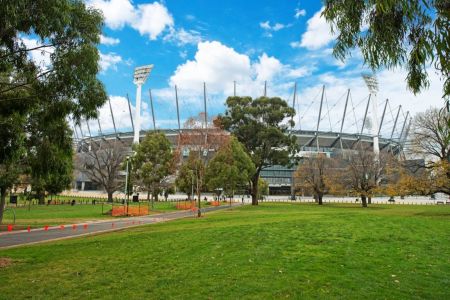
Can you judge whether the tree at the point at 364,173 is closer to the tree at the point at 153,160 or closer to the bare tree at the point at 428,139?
the bare tree at the point at 428,139

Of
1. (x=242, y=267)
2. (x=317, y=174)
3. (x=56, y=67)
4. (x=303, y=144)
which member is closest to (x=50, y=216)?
(x=56, y=67)

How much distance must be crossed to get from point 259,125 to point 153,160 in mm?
15202

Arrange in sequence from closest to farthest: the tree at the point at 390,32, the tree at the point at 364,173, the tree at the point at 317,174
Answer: the tree at the point at 390,32 → the tree at the point at 364,173 → the tree at the point at 317,174

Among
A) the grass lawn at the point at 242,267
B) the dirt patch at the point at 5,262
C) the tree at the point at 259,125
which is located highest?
the tree at the point at 259,125

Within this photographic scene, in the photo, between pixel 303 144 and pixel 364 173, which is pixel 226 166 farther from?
pixel 303 144

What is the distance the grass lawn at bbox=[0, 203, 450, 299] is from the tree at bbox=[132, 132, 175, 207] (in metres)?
32.2

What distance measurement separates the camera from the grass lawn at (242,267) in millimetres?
7715

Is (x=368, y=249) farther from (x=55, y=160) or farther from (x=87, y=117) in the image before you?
(x=55, y=160)

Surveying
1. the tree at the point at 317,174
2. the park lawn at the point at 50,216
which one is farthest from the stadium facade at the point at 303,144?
the park lawn at the point at 50,216

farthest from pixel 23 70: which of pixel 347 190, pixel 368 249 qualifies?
pixel 347 190

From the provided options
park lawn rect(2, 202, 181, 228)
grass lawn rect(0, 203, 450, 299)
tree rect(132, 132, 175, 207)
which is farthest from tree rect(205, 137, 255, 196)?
grass lawn rect(0, 203, 450, 299)

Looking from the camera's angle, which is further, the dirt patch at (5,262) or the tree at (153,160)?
the tree at (153,160)

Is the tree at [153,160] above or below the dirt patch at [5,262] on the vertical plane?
above

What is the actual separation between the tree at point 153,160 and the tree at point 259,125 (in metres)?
9.18
